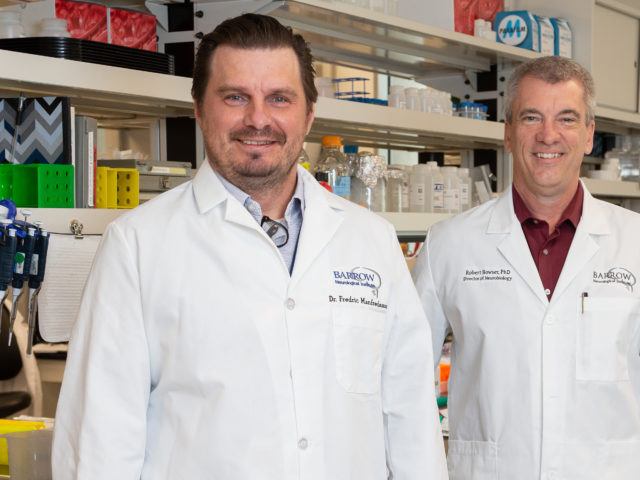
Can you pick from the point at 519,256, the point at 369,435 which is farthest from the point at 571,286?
the point at 369,435

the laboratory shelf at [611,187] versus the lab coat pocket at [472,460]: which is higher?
the laboratory shelf at [611,187]

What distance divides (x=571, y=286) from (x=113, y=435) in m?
1.18

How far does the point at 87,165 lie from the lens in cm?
244

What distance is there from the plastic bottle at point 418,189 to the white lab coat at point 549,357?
1302mm

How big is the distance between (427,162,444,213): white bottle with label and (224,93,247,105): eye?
208 centimetres

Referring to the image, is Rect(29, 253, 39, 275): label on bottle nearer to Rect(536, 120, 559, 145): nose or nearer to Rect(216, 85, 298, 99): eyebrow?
Rect(216, 85, 298, 99): eyebrow

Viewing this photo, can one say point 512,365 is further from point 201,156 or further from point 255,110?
point 201,156

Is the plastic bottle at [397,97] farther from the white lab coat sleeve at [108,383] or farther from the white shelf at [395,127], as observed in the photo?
the white lab coat sleeve at [108,383]

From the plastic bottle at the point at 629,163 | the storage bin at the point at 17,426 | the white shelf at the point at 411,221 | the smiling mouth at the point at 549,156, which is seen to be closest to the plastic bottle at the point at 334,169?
the white shelf at the point at 411,221

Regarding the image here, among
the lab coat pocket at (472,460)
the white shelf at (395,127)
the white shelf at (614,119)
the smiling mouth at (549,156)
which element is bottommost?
the lab coat pocket at (472,460)

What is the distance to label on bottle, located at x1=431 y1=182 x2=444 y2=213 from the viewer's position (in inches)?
147

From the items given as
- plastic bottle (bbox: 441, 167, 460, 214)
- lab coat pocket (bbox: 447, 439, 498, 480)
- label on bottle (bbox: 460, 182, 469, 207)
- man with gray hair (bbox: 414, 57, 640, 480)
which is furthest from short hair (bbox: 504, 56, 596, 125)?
label on bottle (bbox: 460, 182, 469, 207)

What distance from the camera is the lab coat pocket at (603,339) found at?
2264mm

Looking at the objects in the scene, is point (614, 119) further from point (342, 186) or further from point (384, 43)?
point (342, 186)
